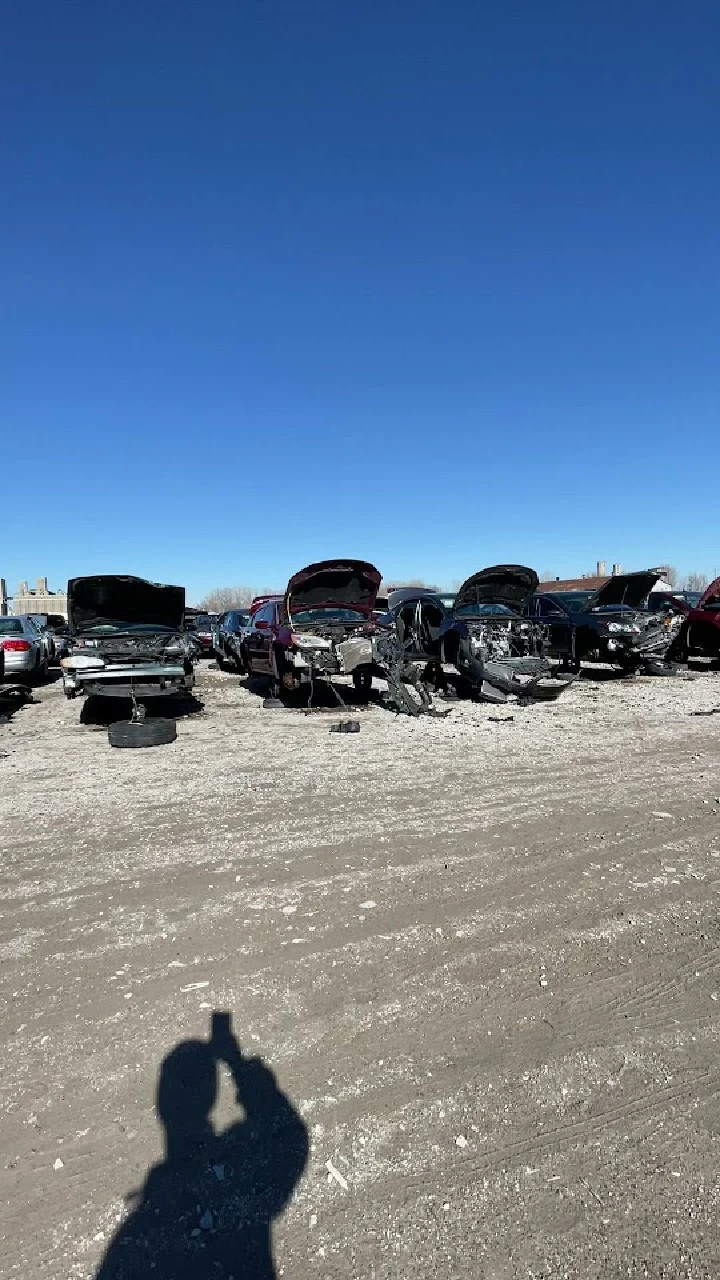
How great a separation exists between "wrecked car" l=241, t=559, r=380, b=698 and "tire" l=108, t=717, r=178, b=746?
7.82 feet

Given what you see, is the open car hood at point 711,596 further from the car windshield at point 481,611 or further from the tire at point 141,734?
the tire at point 141,734

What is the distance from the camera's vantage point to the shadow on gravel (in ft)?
33.6

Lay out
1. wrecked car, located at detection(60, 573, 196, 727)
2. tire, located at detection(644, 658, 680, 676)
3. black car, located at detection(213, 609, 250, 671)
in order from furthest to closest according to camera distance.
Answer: black car, located at detection(213, 609, 250, 671) → tire, located at detection(644, 658, 680, 676) → wrecked car, located at detection(60, 573, 196, 727)

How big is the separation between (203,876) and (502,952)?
6.03 ft

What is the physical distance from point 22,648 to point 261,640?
192 inches

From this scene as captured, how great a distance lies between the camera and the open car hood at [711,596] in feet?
44.3

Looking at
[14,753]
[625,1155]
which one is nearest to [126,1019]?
[625,1155]

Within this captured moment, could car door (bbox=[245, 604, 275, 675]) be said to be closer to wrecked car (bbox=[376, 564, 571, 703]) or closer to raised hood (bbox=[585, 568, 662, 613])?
wrecked car (bbox=[376, 564, 571, 703])

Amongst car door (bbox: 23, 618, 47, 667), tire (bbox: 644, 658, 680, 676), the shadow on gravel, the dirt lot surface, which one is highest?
car door (bbox: 23, 618, 47, 667)

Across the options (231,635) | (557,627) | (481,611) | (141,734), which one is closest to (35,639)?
(231,635)

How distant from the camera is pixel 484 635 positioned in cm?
1103

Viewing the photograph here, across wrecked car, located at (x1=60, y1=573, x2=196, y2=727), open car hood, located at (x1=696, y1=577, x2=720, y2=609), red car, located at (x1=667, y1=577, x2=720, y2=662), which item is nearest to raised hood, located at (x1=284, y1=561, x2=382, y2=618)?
wrecked car, located at (x1=60, y1=573, x2=196, y2=727)

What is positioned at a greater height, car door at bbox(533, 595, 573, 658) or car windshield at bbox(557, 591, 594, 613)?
car windshield at bbox(557, 591, 594, 613)

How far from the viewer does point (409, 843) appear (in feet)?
15.0
